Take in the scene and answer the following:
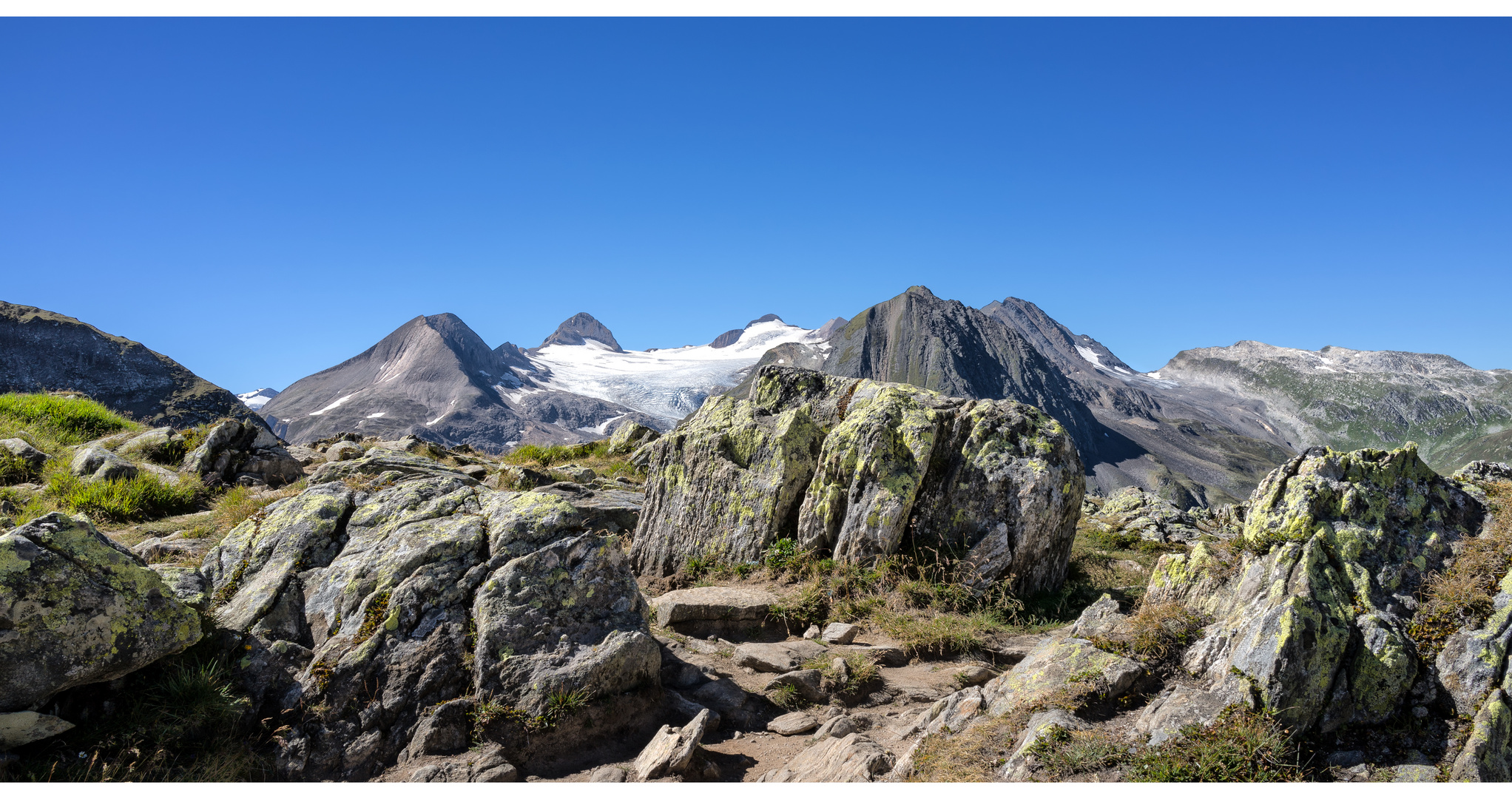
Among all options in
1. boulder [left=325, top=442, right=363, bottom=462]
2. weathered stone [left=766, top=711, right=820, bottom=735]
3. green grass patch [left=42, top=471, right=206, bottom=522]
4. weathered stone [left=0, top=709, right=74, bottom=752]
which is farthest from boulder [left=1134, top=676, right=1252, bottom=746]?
boulder [left=325, top=442, right=363, bottom=462]

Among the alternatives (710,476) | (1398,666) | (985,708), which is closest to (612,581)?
(985,708)

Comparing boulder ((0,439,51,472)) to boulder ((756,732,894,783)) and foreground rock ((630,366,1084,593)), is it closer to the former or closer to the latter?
foreground rock ((630,366,1084,593))

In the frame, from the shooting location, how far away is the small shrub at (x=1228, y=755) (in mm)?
5777

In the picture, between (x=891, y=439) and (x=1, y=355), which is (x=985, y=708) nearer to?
(x=891, y=439)

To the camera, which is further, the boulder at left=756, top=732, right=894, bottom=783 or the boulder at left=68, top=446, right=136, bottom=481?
the boulder at left=68, top=446, right=136, bottom=481

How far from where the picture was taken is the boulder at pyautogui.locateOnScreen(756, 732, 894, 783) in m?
6.96

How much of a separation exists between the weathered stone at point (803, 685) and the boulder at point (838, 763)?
1399 mm

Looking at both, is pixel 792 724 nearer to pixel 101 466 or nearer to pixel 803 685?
pixel 803 685

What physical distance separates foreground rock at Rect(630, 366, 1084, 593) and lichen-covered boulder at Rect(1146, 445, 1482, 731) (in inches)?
133

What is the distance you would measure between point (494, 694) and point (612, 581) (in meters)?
1.93

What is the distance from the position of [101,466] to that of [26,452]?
2.11m

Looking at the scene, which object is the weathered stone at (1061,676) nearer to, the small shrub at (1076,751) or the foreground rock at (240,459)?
the small shrub at (1076,751)

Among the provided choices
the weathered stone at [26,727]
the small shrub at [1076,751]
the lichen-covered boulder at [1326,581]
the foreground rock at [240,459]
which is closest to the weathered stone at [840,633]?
the lichen-covered boulder at [1326,581]

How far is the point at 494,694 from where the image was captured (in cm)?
779
